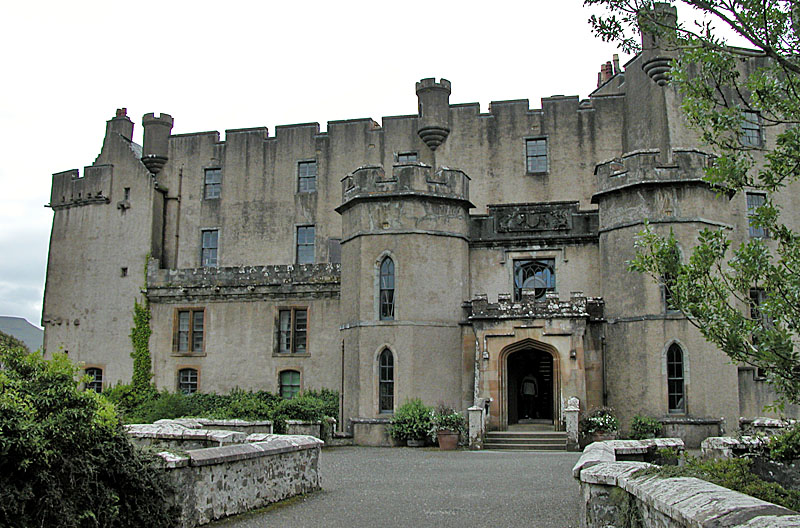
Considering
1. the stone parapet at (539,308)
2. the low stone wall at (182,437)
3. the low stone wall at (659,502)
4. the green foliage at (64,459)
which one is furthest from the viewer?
the stone parapet at (539,308)

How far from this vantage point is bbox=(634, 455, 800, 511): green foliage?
306 inches

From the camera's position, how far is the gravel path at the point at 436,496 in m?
10.3

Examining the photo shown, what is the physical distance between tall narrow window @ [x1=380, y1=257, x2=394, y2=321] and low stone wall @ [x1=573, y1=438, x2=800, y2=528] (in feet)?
42.8

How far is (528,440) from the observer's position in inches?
845

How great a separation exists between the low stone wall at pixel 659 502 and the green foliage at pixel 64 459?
15.7 feet

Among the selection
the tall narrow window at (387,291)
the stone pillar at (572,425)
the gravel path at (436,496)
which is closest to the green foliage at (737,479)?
the gravel path at (436,496)

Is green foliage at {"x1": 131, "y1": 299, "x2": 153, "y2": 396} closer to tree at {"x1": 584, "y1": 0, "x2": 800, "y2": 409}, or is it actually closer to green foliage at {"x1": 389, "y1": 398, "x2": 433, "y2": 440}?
green foliage at {"x1": 389, "y1": 398, "x2": 433, "y2": 440}

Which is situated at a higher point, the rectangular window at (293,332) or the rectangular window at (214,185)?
the rectangular window at (214,185)

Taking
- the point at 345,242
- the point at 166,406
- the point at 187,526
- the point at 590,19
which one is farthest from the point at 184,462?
the point at 166,406

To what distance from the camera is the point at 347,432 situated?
23500mm

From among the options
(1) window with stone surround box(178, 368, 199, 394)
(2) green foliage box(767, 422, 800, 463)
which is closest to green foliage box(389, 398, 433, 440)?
(1) window with stone surround box(178, 368, 199, 394)

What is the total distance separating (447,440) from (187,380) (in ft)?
39.9

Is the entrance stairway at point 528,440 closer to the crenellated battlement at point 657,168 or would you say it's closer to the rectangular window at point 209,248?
the crenellated battlement at point 657,168

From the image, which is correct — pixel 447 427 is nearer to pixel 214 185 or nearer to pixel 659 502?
pixel 659 502
